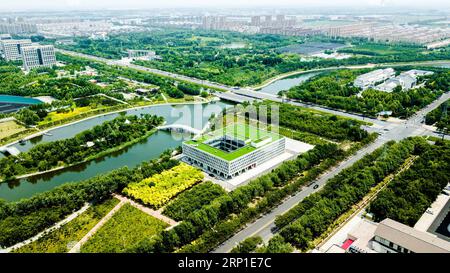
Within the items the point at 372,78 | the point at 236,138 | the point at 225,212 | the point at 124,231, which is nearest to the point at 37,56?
the point at 236,138

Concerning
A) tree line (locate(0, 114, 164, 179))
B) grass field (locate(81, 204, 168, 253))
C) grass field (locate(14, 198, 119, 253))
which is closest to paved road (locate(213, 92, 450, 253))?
grass field (locate(81, 204, 168, 253))

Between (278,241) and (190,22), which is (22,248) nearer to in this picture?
(278,241)

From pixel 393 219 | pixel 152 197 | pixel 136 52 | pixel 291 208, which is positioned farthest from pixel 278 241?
pixel 136 52

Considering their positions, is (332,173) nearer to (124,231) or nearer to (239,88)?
(124,231)

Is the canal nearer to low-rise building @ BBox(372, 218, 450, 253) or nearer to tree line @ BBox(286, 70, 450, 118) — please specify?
tree line @ BBox(286, 70, 450, 118)

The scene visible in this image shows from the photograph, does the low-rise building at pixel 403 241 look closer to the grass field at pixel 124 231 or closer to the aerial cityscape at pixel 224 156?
the aerial cityscape at pixel 224 156

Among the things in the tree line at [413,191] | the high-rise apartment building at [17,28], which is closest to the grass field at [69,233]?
the tree line at [413,191]
